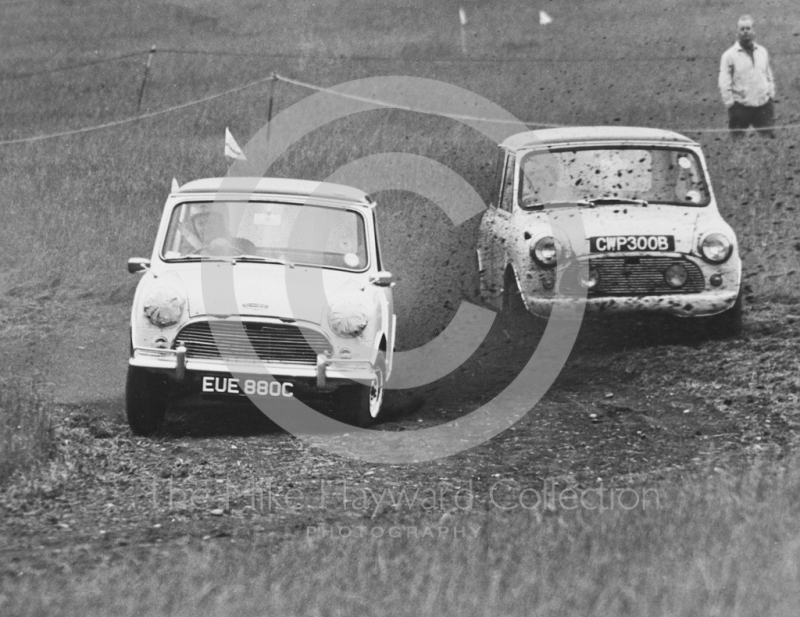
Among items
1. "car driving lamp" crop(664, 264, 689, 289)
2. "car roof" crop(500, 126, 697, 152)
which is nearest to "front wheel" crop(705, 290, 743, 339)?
"car driving lamp" crop(664, 264, 689, 289)


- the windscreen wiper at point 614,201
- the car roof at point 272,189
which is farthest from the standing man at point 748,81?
the car roof at point 272,189

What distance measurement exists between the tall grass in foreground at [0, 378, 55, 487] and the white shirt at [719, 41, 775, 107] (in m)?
9.32

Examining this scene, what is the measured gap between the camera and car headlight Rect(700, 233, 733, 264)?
9016 mm

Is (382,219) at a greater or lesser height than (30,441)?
greater

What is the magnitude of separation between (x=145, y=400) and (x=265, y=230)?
1.43 metres

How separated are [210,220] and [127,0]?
23241mm

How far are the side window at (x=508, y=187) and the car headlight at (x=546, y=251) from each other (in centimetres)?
71

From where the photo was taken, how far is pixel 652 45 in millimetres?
23297

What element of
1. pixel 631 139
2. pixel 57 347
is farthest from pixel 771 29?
pixel 57 347

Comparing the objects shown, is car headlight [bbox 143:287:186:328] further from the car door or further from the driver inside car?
the car door

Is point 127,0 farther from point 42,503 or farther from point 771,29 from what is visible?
point 42,503

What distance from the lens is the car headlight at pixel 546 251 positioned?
9094mm

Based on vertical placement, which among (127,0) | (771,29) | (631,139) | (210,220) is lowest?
(210,220)
